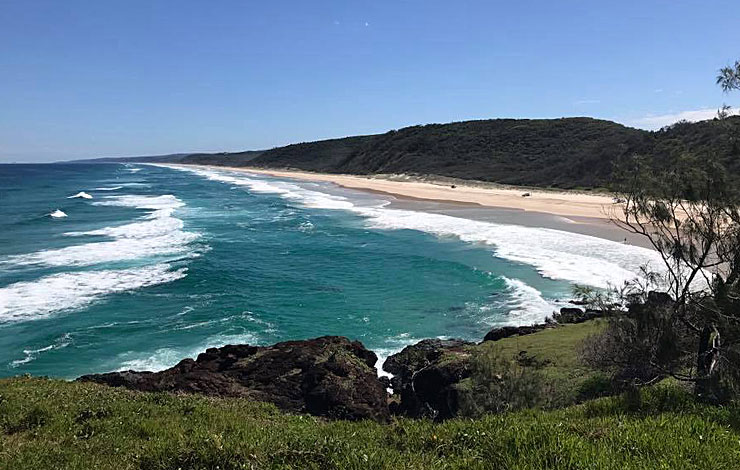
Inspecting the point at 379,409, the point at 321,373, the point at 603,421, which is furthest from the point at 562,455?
the point at 321,373

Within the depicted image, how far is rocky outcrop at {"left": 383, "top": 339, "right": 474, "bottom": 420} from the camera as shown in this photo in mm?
11336

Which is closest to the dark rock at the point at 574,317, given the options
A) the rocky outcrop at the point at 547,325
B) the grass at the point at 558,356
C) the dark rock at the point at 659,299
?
the rocky outcrop at the point at 547,325

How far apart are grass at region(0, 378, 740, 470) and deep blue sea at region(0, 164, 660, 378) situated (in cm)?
863

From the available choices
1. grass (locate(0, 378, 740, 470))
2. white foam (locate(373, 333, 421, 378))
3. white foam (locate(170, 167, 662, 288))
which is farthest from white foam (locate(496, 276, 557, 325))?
grass (locate(0, 378, 740, 470))

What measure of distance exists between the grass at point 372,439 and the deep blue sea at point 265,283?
863 cm

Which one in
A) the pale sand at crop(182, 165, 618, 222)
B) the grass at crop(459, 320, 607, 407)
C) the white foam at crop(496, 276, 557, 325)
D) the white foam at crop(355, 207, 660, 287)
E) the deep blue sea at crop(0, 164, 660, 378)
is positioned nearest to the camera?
the grass at crop(459, 320, 607, 407)

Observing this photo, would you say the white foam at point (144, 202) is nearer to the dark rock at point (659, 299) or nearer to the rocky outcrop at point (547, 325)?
the rocky outcrop at point (547, 325)

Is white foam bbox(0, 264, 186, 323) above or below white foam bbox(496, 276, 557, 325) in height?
below

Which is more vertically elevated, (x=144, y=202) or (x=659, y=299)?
(x=659, y=299)

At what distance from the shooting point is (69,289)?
22.7 meters

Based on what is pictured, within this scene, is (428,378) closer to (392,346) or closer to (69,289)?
(392,346)

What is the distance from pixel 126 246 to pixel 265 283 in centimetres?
1334

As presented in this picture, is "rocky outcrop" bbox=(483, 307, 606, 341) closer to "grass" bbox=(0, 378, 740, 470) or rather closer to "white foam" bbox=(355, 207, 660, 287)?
"white foam" bbox=(355, 207, 660, 287)

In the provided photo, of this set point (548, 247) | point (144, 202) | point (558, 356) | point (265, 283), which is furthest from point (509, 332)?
point (144, 202)
